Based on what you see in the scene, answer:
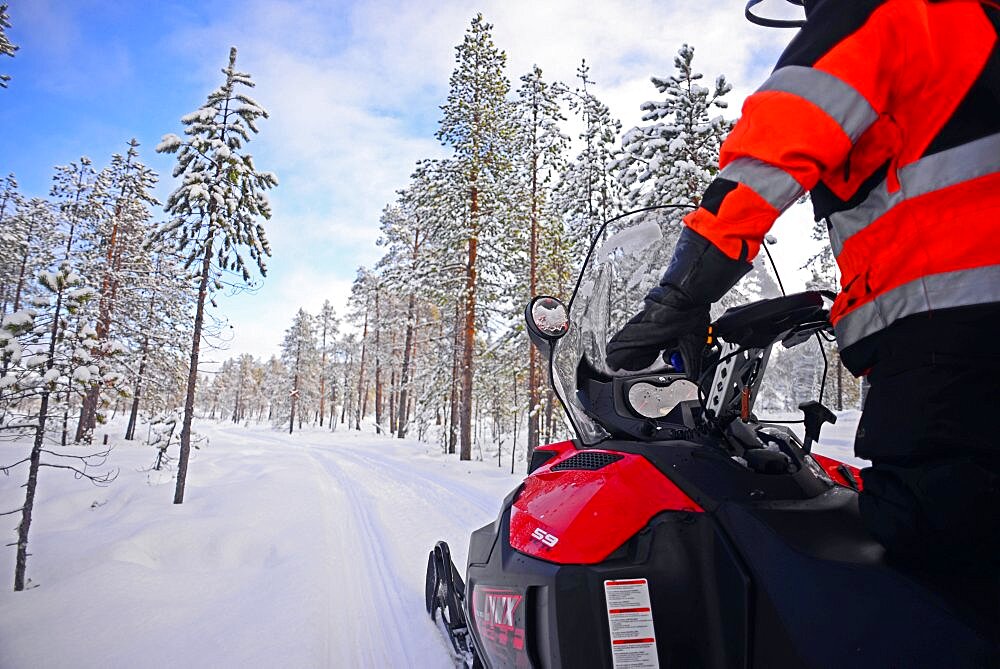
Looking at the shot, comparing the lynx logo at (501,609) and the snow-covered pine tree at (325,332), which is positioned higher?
the snow-covered pine tree at (325,332)

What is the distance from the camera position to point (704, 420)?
5.07 ft

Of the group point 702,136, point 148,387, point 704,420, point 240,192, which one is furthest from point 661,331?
point 148,387

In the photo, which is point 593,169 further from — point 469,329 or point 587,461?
point 587,461

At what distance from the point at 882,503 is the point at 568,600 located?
29.8 inches

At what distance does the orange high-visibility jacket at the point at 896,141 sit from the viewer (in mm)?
932

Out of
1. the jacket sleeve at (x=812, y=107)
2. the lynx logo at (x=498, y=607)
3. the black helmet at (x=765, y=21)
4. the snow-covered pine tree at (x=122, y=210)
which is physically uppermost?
Answer: the snow-covered pine tree at (x=122, y=210)

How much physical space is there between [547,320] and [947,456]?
4.34ft

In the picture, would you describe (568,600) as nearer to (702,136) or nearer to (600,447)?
(600,447)

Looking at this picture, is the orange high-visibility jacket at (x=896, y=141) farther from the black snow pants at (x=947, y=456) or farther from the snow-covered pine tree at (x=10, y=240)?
the snow-covered pine tree at (x=10, y=240)

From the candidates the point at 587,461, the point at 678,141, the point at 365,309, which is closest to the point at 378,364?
the point at 365,309

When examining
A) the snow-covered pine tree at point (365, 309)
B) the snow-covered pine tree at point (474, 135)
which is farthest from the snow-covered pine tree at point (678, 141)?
the snow-covered pine tree at point (365, 309)

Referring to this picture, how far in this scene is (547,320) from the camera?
2.01 m

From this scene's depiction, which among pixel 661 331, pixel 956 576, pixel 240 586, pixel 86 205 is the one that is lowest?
pixel 240 586

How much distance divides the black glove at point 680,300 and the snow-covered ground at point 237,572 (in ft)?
9.05
